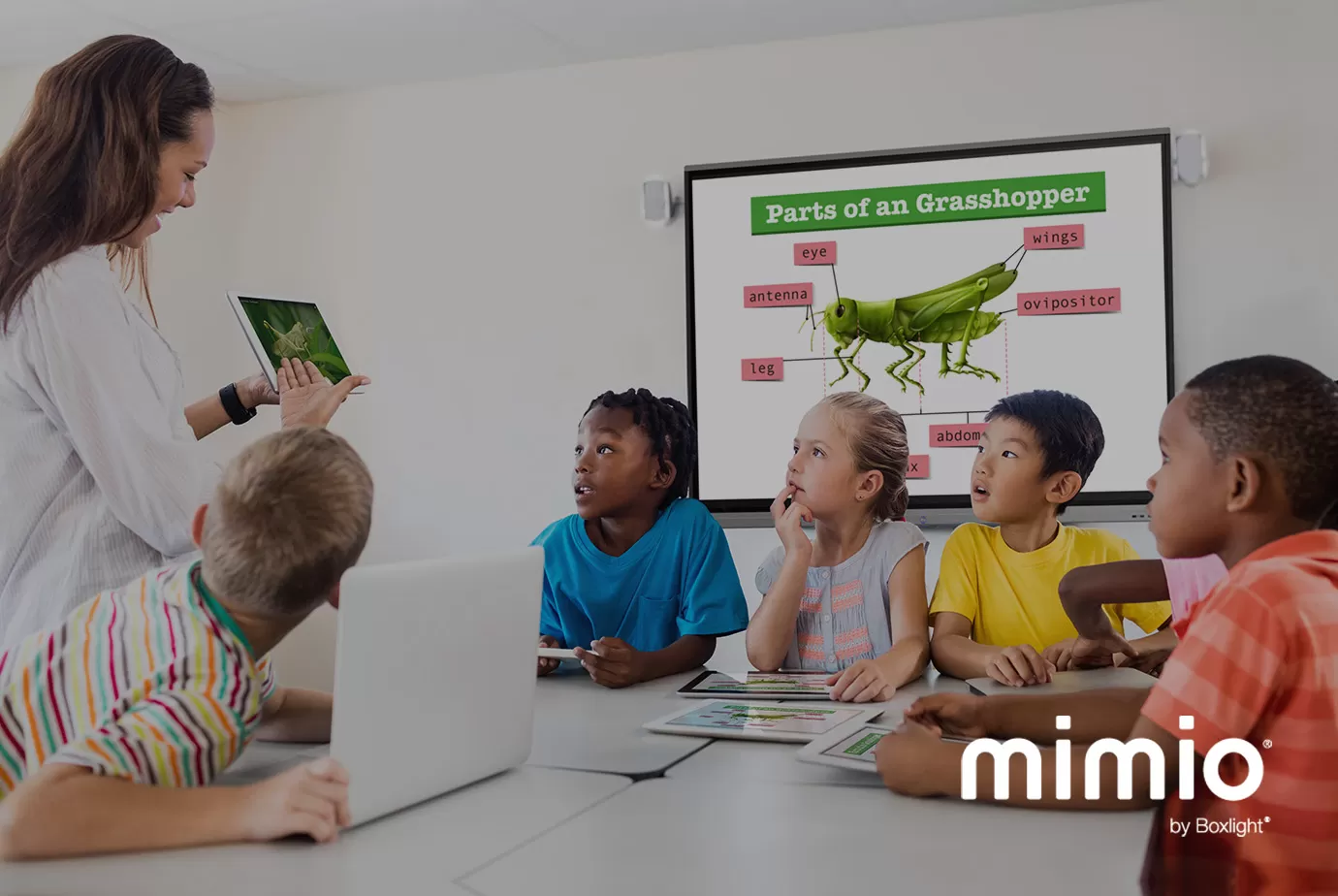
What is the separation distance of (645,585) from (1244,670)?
1208 mm

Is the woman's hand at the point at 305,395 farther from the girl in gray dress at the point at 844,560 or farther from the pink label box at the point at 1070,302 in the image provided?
the pink label box at the point at 1070,302

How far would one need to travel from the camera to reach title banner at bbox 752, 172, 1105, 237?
9.01 ft

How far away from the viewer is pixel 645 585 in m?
1.86

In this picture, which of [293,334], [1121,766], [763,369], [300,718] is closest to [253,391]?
[293,334]

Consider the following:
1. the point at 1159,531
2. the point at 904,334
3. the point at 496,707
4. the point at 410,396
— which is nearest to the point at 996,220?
the point at 904,334

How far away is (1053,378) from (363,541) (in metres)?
2.26

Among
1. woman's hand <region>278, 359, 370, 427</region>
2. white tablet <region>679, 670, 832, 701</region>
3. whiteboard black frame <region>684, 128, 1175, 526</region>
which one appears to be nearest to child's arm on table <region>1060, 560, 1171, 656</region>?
white tablet <region>679, 670, 832, 701</region>

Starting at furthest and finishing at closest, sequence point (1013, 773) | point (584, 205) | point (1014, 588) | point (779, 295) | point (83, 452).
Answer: point (584, 205), point (779, 295), point (1014, 588), point (83, 452), point (1013, 773)

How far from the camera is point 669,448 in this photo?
1990 millimetres

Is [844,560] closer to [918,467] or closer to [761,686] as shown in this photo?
[761,686]

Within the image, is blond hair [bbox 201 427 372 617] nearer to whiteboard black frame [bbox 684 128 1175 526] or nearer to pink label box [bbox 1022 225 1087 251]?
whiteboard black frame [bbox 684 128 1175 526]

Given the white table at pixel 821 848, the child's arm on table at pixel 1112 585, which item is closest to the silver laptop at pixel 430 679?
the white table at pixel 821 848

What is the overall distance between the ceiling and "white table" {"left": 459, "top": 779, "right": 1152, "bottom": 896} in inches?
91.4

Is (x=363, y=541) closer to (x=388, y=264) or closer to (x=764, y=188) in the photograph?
(x=764, y=188)
